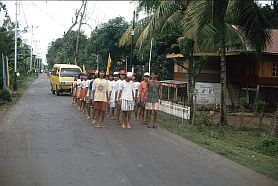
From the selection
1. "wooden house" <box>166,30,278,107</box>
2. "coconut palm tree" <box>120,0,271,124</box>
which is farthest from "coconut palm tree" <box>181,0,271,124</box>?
"wooden house" <box>166,30,278,107</box>

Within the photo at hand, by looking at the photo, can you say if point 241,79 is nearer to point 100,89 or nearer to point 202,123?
point 202,123

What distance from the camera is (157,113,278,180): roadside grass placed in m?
A: 8.33

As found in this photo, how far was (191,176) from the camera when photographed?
6.95 m

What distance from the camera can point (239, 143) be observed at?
11930 mm

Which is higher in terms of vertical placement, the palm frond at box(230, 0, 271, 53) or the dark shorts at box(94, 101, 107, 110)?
the palm frond at box(230, 0, 271, 53)

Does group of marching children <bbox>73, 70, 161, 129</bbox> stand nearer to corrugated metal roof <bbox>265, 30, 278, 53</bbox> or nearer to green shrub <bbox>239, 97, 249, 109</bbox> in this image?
green shrub <bbox>239, 97, 249, 109</bbox>

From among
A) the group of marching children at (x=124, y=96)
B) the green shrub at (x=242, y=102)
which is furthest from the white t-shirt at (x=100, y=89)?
the green shrub at (x=242, y=102)

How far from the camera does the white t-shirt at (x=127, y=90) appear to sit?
42.2ft

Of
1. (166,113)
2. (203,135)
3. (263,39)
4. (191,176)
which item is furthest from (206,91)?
(191,176)

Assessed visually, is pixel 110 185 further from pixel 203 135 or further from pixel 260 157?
pixel 203 135

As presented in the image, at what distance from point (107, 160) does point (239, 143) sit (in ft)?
17.5

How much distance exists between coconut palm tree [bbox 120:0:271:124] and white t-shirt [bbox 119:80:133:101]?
2389 millimetres

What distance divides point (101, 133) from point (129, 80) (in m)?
2.17

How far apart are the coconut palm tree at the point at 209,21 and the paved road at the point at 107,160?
10.6ft
